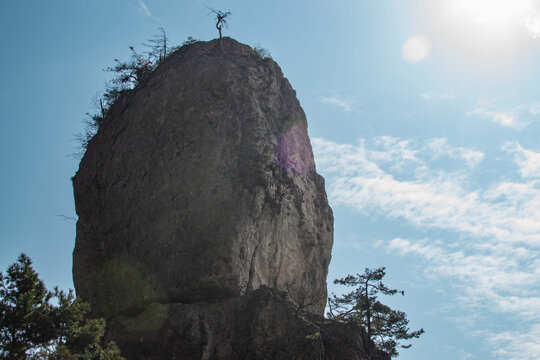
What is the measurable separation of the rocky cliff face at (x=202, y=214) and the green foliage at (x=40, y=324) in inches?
A: 92.7

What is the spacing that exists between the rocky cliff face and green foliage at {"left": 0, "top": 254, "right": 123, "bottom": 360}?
2.36 metres

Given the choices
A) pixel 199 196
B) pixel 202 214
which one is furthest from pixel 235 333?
pixel 199 196

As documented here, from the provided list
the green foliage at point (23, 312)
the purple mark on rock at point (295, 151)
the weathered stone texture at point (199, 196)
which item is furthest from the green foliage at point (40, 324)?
the purple mark on rock at point (295, 151)

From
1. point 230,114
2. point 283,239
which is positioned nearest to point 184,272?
point 283,239

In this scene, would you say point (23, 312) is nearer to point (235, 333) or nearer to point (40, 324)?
point (40, 324)

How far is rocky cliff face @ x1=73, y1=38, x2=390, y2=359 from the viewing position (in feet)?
61.0

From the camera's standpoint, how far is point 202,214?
21.5m

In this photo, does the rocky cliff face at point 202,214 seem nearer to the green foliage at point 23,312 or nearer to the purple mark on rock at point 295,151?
the purple mark on rock at point 295,151

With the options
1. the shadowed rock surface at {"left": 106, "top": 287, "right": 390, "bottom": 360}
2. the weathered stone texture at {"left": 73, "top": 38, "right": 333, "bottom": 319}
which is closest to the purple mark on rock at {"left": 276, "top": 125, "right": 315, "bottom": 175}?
the weathered stone texture at {"left": 73, "top": 38, "right": 333, "bottom": 319}

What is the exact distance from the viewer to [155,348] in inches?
693

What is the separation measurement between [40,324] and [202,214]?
7986mm

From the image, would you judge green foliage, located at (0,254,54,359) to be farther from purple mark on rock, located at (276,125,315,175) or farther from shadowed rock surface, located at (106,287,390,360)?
purple mark on rock, located at (276,125,315,175)

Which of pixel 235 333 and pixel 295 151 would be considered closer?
pixel 235 333

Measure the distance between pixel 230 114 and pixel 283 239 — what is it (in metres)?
6.75
